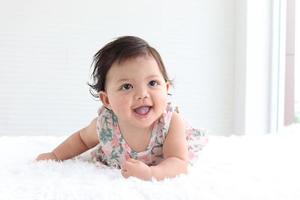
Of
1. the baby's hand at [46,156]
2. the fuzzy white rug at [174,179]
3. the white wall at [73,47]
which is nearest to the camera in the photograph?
the fuzzy white rug at [174,179]

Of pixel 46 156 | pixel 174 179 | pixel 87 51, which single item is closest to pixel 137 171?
pixel 174 179


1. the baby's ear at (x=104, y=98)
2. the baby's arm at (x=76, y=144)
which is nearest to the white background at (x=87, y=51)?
the baby's arm at (x=76, y=144)

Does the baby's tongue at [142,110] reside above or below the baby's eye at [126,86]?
below

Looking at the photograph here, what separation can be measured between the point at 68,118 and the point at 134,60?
1.26 m

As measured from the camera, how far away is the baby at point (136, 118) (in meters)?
1.03

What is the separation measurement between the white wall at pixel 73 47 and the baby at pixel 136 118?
41.0 inches

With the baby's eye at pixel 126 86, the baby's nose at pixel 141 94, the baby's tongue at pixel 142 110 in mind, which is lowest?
the baby's tongue at pixel 142 110

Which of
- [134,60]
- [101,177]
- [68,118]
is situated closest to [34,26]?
[68,118]

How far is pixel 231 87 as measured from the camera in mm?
2381

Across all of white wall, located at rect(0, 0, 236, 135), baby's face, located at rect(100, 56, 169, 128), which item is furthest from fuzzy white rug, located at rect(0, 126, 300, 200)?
white wall, located at rect(0, 0, 236, 135)

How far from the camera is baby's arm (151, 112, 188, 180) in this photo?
965 mm

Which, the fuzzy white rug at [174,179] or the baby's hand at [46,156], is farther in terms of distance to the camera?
the baby's hand at [46,156]

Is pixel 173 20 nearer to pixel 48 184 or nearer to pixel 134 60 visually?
pixel 134 60

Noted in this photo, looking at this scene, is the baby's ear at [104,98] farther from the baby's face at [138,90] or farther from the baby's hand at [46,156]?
the baby's hand at [46,156]
